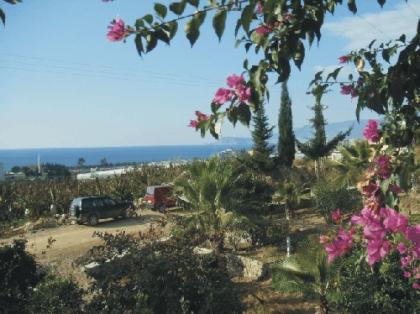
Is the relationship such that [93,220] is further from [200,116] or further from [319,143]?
[200,116]

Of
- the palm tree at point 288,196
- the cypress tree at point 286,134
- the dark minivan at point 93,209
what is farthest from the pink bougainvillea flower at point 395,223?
the cypress tree at point 286,134

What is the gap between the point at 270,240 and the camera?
506 inches

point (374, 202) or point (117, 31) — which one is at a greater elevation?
point (117, 31)

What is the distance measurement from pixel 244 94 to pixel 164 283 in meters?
4.23

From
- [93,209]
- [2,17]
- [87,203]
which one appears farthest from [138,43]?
[93,209]

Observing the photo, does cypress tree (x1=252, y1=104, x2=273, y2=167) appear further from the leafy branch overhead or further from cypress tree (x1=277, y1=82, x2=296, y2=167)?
the leafy branch overhead

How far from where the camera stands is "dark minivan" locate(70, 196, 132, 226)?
2208 centimetres

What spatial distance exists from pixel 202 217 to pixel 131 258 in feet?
20.1

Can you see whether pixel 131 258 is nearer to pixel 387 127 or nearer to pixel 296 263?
pixel 296 263

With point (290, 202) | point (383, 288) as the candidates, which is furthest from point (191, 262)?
point (290, 202)

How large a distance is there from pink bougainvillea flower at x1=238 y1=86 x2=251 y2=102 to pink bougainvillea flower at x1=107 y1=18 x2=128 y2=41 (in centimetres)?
58

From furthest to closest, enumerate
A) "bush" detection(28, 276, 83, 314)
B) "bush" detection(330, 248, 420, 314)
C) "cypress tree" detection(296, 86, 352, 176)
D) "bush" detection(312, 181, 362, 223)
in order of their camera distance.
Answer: "cypress tree" detection(296, 86, 352, 176), "bush" detection(312, 181, 362, 223), "bush" detection(330, 248, 420, 314), "bush" detection(28, 276, 83, 314)

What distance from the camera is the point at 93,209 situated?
2245 centimetres

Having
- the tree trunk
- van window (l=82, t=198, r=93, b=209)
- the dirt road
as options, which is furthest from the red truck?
the tree trunk
